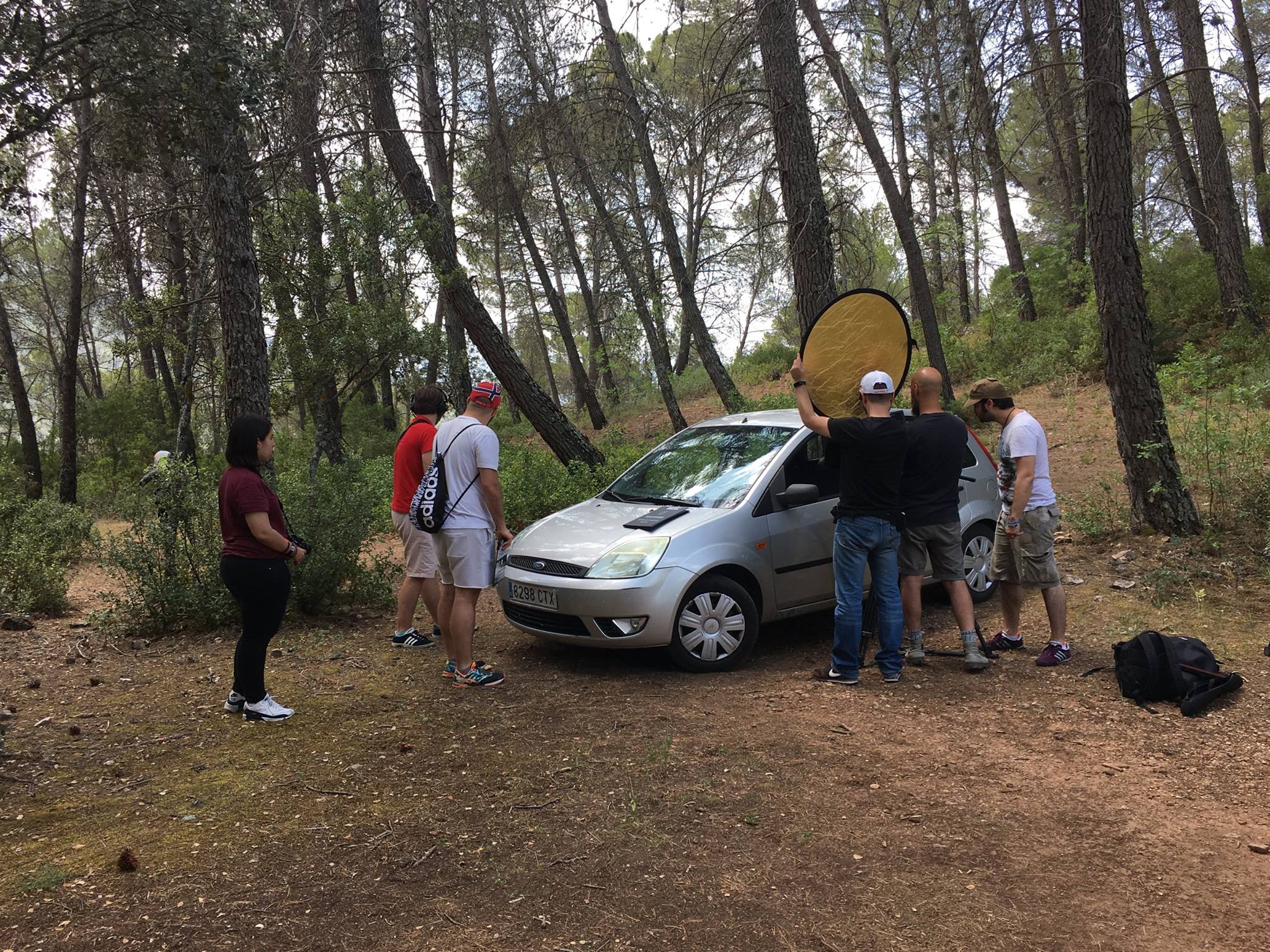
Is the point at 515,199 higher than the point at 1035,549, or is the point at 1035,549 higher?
the point at 515,199

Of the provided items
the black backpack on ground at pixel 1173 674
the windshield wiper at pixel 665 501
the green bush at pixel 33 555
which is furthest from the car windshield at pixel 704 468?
the green bush at pixel 33 555

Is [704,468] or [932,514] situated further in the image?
[704,468]

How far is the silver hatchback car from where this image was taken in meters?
5.42

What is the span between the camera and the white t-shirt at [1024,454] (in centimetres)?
554

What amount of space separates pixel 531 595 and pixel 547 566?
0.21 meters

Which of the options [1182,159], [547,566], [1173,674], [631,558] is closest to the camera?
[1173,674]

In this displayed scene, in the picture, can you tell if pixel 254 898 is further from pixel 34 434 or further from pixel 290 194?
pixel 34 434

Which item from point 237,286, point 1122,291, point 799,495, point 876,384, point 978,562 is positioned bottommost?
point 978,562

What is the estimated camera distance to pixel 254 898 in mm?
2943

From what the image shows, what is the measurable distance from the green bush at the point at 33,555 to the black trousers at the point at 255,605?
13.9 feet

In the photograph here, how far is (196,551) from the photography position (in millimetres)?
6711

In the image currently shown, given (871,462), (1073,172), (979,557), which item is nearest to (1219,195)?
(1073,172)

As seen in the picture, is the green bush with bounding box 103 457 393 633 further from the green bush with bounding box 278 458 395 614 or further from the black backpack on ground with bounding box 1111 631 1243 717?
the black backpack on ground with bounding box 1111 631 1243 717

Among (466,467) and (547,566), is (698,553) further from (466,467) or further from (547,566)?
(466,467)
